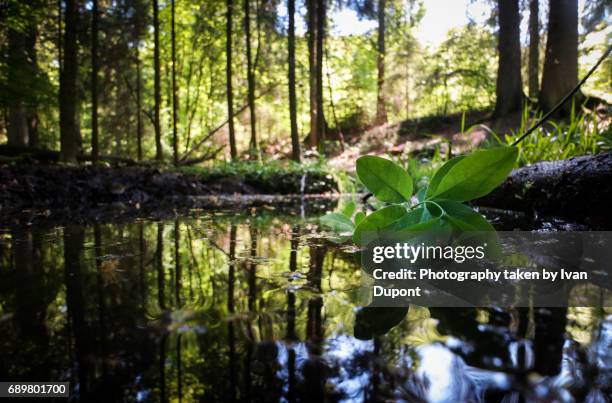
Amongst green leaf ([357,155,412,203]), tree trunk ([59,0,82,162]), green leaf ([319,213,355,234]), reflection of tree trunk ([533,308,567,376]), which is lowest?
reflection of tree trunk ([533,308,567,376])

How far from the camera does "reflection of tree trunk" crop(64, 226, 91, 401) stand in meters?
0.45

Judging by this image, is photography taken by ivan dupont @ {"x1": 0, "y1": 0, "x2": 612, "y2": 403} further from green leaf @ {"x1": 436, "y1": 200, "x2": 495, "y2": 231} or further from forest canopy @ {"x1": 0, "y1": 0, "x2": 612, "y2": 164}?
forest canopy @ {"x1": 0, "y1": 0, "x2": 612, "y2": 164}

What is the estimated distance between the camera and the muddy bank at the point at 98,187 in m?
4.01

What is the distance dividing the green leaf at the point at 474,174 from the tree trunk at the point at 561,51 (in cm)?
910

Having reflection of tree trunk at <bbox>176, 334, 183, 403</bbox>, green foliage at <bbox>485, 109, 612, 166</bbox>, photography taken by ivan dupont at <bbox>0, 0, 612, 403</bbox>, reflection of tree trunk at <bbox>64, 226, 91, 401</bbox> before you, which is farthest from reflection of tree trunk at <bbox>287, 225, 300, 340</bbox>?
green foliage at <bbox>485, 109, 612, 166</bbox>

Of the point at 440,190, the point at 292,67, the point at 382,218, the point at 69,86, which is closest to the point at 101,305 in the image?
the point at 382,218

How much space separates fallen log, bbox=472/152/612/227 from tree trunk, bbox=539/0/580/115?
7366 millimetres

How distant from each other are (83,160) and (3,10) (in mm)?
3591

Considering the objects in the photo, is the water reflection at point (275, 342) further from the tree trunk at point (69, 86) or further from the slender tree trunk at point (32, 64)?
the slender tree trunk at point (32, 64)

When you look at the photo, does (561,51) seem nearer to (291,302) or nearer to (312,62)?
(312,62)

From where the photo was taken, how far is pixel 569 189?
1.82m

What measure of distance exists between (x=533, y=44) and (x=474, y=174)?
13.6 metres

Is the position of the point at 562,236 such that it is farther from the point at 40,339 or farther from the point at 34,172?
the point at 34,172
